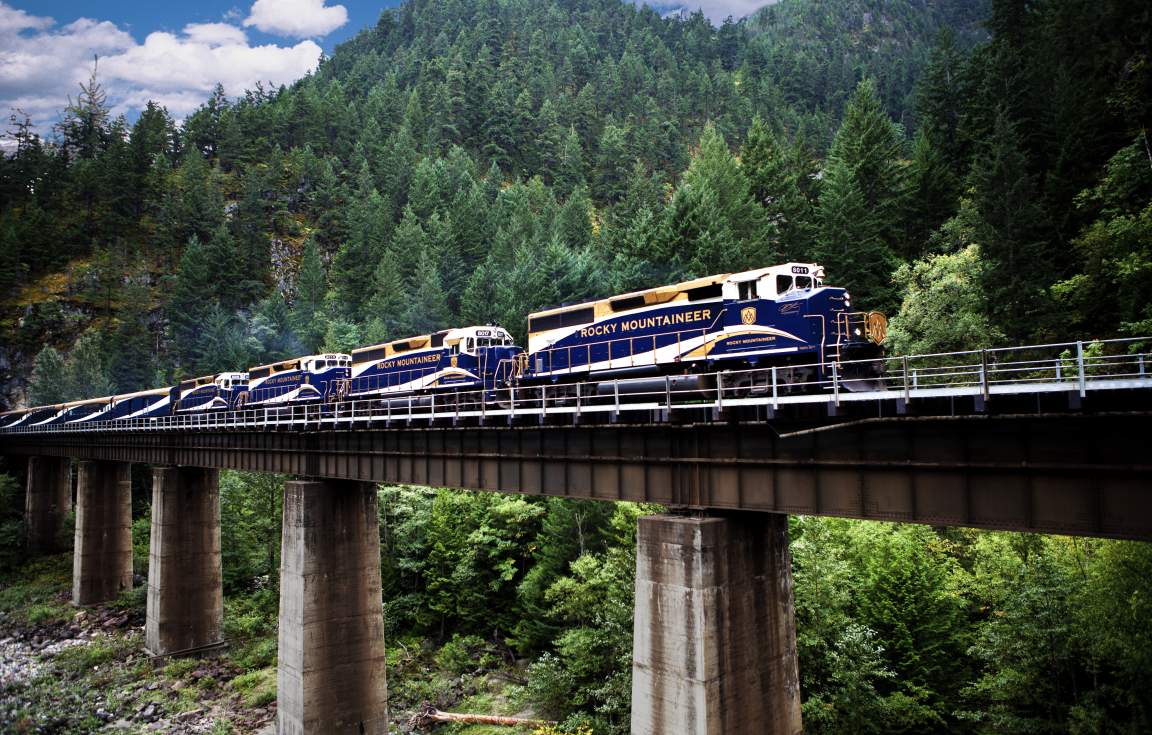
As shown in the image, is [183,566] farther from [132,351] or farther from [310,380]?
[132,351]

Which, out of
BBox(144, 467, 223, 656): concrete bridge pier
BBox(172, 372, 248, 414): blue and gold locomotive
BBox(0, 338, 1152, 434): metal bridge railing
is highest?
BBox(172, 372, 248, 414): blue and gold locomotive

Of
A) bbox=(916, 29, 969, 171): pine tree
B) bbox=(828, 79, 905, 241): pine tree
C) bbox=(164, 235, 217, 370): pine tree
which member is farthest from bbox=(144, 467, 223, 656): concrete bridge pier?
bbox=(916, 29, 969, 171): pine tree


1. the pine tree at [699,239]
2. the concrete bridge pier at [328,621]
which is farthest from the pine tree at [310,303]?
the concrete bridge pier at [328,621]

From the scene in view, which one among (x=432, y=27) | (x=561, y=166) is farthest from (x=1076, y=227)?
(x=432, y=27)

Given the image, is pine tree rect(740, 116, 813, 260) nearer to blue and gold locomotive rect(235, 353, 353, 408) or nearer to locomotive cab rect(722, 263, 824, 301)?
blue and gold locomotive rect(235, 353, 353, 408)

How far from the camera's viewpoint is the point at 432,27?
19300 cm

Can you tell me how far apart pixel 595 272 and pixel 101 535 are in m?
39.3

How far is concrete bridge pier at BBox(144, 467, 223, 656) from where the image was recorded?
3625cm

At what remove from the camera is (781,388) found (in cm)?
1811

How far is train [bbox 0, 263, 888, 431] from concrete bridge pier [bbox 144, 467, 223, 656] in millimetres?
10011

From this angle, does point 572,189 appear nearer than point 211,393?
No

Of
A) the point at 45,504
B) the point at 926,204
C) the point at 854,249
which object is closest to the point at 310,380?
the point at 854,249

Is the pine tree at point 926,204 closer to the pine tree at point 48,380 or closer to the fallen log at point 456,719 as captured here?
the fallen log at point 456,719

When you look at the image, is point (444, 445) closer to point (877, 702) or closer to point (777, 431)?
point (777, 431)
